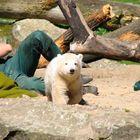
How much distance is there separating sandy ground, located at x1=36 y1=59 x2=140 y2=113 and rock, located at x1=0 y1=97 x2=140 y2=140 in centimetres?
140

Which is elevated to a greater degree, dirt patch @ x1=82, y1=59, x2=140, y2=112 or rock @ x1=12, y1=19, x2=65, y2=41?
dirt patch @ x1=82, y1=59, x2=140, y2=112

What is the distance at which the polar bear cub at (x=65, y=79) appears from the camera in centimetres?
534

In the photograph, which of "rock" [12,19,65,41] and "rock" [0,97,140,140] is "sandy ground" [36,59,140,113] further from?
"rock" [0,97,140,140]

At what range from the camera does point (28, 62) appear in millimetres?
7121

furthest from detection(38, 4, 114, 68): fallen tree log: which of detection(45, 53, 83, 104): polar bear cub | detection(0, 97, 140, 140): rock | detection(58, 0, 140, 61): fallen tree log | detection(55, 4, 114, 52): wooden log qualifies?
detection(0, 97, 140, 140): rock

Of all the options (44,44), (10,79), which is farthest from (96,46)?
(10,79)

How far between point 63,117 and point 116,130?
0.41 m

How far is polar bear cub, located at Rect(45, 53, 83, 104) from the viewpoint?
17.5ft

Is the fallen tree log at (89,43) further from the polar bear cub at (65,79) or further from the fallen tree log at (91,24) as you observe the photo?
the fallen tree log at (91,24)

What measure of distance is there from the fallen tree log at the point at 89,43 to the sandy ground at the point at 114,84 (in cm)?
46

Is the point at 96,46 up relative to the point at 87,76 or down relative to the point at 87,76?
up

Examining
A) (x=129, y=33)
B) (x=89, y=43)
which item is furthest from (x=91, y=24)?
(x=89, y=43)

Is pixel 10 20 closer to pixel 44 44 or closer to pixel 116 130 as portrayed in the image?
pixel 44 44

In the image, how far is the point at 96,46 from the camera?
270 inches
